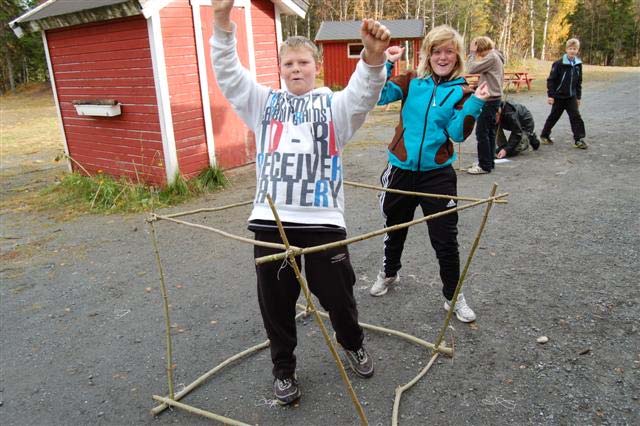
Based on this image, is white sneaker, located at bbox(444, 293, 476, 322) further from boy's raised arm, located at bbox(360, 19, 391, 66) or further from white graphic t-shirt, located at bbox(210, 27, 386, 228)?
boy's raised arm, located at bbox(360, 19, 391, 66)

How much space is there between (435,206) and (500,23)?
3804cm

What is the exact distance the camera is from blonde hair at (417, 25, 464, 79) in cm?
306

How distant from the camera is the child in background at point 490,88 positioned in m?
6.74

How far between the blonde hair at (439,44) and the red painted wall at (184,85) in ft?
15.8

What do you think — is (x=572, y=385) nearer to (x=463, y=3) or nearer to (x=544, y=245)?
(x=544, y=245)

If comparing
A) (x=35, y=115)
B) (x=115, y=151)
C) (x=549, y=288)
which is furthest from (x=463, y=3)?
(x=549, y=288)

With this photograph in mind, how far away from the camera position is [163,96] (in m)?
6.94

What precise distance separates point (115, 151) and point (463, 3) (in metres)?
38.2

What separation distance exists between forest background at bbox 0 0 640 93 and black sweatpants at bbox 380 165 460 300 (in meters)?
25.4

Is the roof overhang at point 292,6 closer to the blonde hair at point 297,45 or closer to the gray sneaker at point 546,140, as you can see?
the gray sneaker at point 546,140

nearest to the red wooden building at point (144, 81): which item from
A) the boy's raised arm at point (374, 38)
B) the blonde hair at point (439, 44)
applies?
the blonde hair at point (439, 44)

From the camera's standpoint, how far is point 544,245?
466 cm

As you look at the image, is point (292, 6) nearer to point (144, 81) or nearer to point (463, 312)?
point (144, 81)

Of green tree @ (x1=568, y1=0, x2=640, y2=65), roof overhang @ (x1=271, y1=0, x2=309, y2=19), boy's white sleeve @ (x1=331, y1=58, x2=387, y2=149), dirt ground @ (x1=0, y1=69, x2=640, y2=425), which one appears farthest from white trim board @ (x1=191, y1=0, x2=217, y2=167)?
green tree @ (x1=568, y1=0, x2=640, y2=65)
